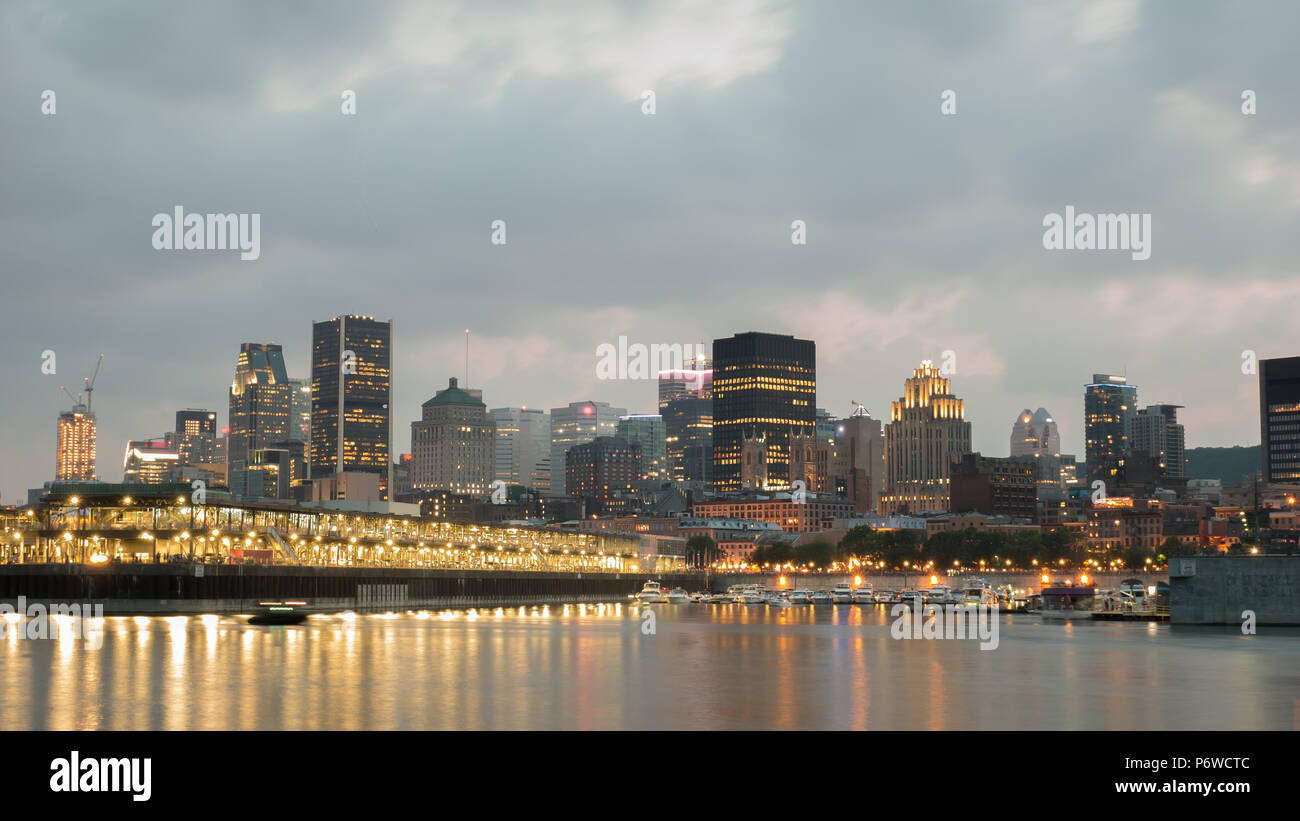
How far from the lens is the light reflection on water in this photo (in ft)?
139

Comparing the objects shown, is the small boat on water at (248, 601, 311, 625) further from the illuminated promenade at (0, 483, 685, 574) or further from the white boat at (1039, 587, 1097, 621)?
the white boat at (1039, 587, 1097, 621)

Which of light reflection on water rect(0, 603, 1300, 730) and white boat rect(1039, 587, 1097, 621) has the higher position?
light reflection on water rect(0, 603, 1300, 730)

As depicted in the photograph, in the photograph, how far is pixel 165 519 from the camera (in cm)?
16650

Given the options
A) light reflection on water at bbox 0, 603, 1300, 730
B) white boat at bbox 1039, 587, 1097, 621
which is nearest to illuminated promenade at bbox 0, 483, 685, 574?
light reflection on water at bbox 0, 603, 1300, 730

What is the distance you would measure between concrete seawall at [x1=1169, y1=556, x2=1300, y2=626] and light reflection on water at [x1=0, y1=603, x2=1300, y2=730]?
38.9 feet

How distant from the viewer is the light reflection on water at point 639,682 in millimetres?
42438

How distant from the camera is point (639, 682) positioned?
A: 55156 millimetres

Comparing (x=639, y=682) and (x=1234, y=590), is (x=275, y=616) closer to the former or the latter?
(x=639, y=682)

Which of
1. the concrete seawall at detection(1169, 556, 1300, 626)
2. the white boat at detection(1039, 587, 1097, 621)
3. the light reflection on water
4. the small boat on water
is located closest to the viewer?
the light reflection on water

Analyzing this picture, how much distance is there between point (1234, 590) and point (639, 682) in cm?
6899
